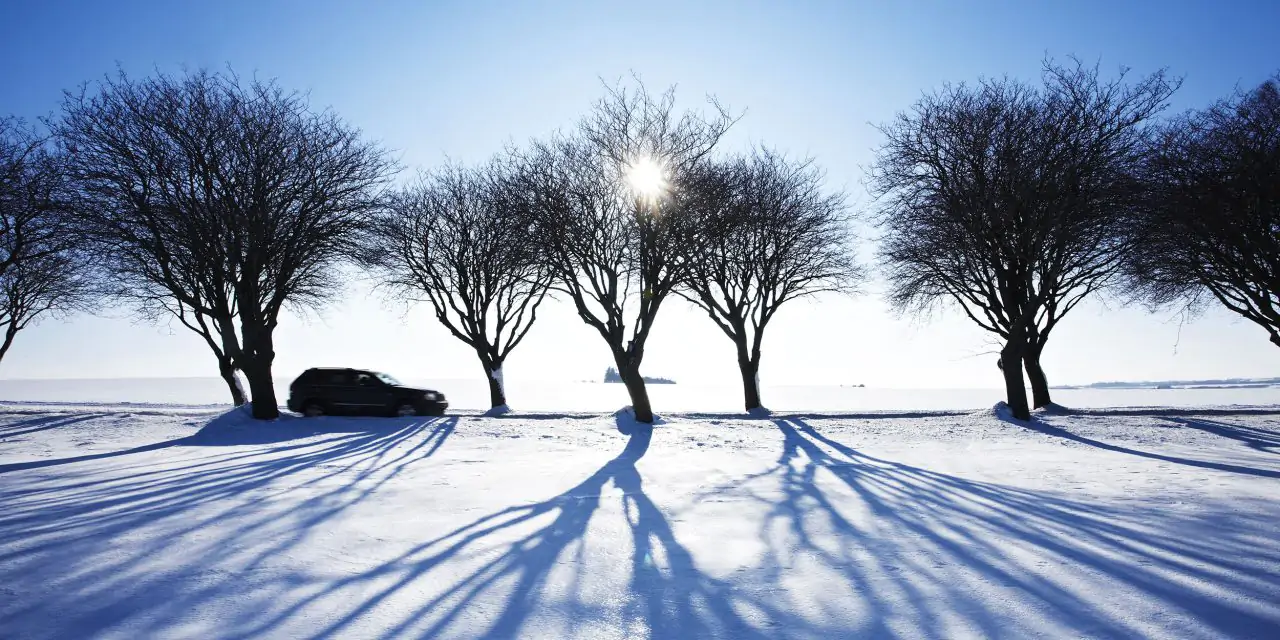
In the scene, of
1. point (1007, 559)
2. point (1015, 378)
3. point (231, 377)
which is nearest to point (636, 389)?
point (1015, 378)

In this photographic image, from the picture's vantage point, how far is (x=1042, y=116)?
725 inches

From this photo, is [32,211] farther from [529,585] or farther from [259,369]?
[529,585]

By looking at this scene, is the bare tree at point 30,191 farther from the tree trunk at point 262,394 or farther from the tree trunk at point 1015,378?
the tree trunk at point 1015,378

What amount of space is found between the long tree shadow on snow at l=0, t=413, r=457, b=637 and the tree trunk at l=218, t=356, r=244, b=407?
670 inches

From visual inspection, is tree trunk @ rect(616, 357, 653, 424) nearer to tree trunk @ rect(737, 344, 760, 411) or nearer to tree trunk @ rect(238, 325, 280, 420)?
tree trunk @ rect(737, 344, 760, 411)

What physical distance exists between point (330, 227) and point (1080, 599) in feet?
68.4

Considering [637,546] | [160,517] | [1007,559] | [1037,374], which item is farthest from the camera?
[1037,374]

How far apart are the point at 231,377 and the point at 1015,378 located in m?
32.7

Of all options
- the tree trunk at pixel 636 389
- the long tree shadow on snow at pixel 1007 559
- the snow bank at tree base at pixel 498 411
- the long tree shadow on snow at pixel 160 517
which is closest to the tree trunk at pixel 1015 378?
the tree trunk at pixel 636 389

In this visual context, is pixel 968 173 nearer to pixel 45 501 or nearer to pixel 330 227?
pixel 330 227

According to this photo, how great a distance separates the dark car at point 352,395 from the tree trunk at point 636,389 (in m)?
7.21

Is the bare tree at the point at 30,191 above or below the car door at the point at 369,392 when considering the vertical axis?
above

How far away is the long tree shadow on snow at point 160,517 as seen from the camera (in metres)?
4.21

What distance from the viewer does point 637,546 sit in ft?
19.1
